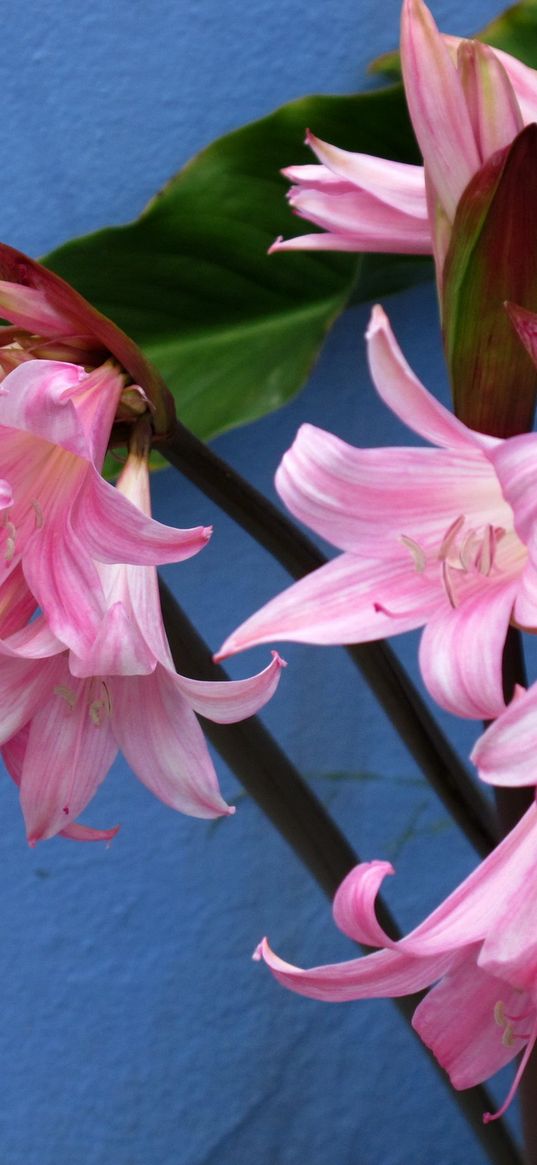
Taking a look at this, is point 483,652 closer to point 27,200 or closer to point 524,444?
point 524,444

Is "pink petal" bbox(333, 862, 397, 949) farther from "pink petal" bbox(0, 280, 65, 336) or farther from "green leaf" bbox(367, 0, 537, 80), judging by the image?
"green leaf" bbox(367, 0, 537, 80)

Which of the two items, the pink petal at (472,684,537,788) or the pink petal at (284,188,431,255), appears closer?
the pink petal at (472,684,537,788)

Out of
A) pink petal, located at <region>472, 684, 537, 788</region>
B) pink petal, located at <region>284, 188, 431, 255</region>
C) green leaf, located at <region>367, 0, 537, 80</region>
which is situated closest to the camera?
pink petal, located at <region>472, 684, 537, 788</region>

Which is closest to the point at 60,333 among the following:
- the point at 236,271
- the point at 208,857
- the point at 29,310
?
the point at 29,310

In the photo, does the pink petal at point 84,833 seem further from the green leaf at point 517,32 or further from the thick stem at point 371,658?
the green leaf at point 517,32

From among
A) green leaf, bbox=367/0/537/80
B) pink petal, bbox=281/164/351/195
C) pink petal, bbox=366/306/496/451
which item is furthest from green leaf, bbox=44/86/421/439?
pink petal, bbox=366/306/496/451

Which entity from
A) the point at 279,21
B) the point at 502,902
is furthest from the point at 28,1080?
the point at 279,21

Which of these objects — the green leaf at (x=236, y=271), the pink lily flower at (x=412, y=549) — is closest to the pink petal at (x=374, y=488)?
the pink lily flower at (x=412, y=549)
